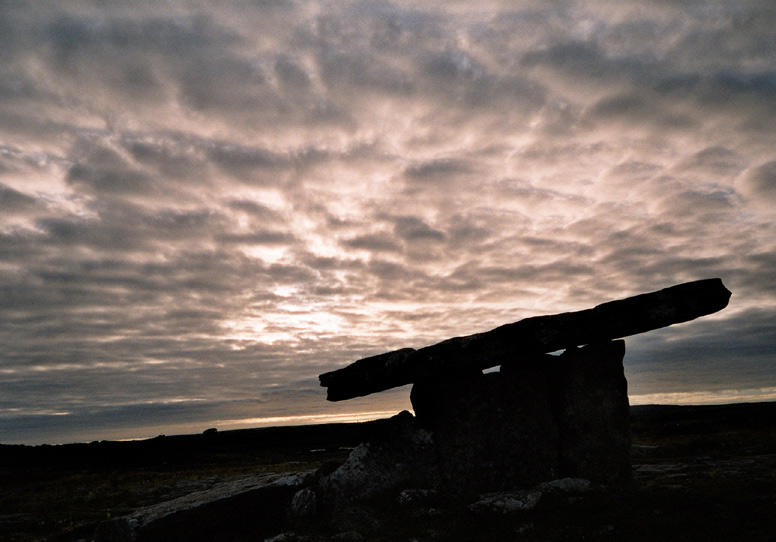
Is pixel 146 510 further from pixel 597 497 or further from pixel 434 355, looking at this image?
pixel 597 497

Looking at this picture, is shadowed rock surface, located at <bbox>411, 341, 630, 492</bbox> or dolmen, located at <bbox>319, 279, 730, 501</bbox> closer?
dolmen, located at <bbox>319, 279, 730, 501</bbox>

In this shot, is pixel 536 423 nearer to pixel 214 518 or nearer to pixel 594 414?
pixel 594 414

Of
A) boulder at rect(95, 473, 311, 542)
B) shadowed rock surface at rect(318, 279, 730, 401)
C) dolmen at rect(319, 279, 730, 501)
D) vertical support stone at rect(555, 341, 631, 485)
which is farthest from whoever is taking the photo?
vertical support stone at rect(555, 341, 631, 485)

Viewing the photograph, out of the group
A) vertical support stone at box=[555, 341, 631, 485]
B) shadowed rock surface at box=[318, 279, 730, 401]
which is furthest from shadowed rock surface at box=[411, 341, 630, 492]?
shadowed rock surface at box=[318, 279, 730, 401]

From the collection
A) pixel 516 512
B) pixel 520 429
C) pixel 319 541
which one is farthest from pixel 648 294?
pixel 319 541

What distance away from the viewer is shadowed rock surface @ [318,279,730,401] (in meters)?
11.9

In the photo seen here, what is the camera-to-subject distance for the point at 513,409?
13.3 m

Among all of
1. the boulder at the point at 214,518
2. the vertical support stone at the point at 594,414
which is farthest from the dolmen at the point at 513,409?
the boulder at the point at 214,518

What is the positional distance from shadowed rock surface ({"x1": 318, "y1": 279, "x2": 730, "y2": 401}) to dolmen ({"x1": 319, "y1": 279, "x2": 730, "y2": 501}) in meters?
0.02

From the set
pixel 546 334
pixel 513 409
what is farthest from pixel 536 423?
pixel 546 334

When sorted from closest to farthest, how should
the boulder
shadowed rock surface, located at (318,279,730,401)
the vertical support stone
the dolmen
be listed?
the boulder, shadowed rock surface, located at (318,279,730,401), the dolmen, the vertical support stone

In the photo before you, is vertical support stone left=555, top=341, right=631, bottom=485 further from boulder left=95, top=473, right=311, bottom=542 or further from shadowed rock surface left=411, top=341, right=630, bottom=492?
boulder left=95, top=473, right=311, bottom=542

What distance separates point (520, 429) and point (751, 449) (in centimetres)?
1298

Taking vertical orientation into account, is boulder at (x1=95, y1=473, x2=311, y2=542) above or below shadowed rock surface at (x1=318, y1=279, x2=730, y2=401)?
below
